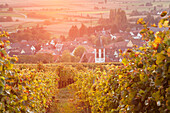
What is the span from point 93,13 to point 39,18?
8115 mm

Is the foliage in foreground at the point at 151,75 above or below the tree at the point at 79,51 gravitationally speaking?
above

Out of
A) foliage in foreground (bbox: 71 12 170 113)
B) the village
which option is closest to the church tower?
the village

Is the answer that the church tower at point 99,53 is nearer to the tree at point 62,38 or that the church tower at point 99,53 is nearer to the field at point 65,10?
the tree at point 62,38

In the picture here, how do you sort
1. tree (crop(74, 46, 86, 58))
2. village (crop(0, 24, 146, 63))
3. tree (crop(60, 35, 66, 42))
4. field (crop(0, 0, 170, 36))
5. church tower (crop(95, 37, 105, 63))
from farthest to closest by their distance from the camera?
1. field (crop(0, 0, 170, 36))
2. tree (crop(60, 35, 66, 42))
3. tree (crop(74, 46, 86, 58))
4. village (crop(0, 24, 146, 63))
5. church tower (crop(95, 37, 105, 63))

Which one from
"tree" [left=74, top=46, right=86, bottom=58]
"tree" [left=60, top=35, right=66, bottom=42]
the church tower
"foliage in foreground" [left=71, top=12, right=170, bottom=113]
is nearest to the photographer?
"foliage in foreground" [left=71, top=12, right=170, bottom=113]

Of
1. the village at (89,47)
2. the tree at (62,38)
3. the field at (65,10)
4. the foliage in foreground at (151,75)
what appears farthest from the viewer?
the field at (65,10)

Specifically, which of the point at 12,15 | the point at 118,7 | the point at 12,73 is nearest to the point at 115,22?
the point at 118,7

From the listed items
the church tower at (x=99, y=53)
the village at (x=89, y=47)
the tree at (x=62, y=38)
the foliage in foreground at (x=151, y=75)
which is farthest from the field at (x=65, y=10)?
the foliage in foreground at (x=151, y=75)

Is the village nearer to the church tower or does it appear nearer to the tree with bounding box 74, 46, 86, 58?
the church tower

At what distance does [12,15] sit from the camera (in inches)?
1292

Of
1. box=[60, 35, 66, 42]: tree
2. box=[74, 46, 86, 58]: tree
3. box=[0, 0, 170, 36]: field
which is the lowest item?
box=[74, 46, 86, 58]: tree

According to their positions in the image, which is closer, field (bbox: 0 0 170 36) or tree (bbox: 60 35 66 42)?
tree (bbox: 60 35 66 42)

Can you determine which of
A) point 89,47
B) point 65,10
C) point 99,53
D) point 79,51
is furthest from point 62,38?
point 99,53

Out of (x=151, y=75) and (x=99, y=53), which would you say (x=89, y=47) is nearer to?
(x=99, y=53)
